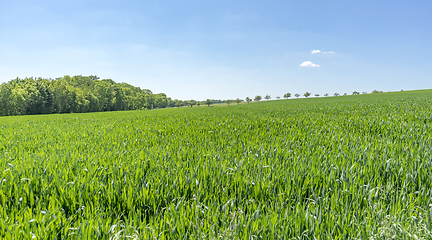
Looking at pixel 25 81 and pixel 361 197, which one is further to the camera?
pixel 25 81

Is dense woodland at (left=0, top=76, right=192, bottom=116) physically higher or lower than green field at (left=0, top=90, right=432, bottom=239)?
higher

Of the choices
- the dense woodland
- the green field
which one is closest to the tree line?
the dense woodland

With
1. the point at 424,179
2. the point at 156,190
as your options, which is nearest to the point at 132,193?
the point at 156,190

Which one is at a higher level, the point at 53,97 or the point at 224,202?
the point at 53,97

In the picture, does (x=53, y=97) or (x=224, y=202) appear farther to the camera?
(x=53, y=97)

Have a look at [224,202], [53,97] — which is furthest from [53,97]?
[224,202]

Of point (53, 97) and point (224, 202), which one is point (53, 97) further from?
point (224, 202)

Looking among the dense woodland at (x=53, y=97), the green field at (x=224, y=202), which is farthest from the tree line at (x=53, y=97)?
the green field at (x=224, y=202)

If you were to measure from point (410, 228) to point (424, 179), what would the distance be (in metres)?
1.68

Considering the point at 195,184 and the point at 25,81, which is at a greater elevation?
Result: the point at 25,81

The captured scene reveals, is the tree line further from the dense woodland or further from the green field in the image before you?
the green field

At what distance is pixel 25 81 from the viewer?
6406cm

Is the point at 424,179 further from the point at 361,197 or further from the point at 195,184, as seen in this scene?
the point at 195,184

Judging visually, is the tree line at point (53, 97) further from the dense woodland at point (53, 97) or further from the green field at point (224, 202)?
the green field at point (224, 202)
